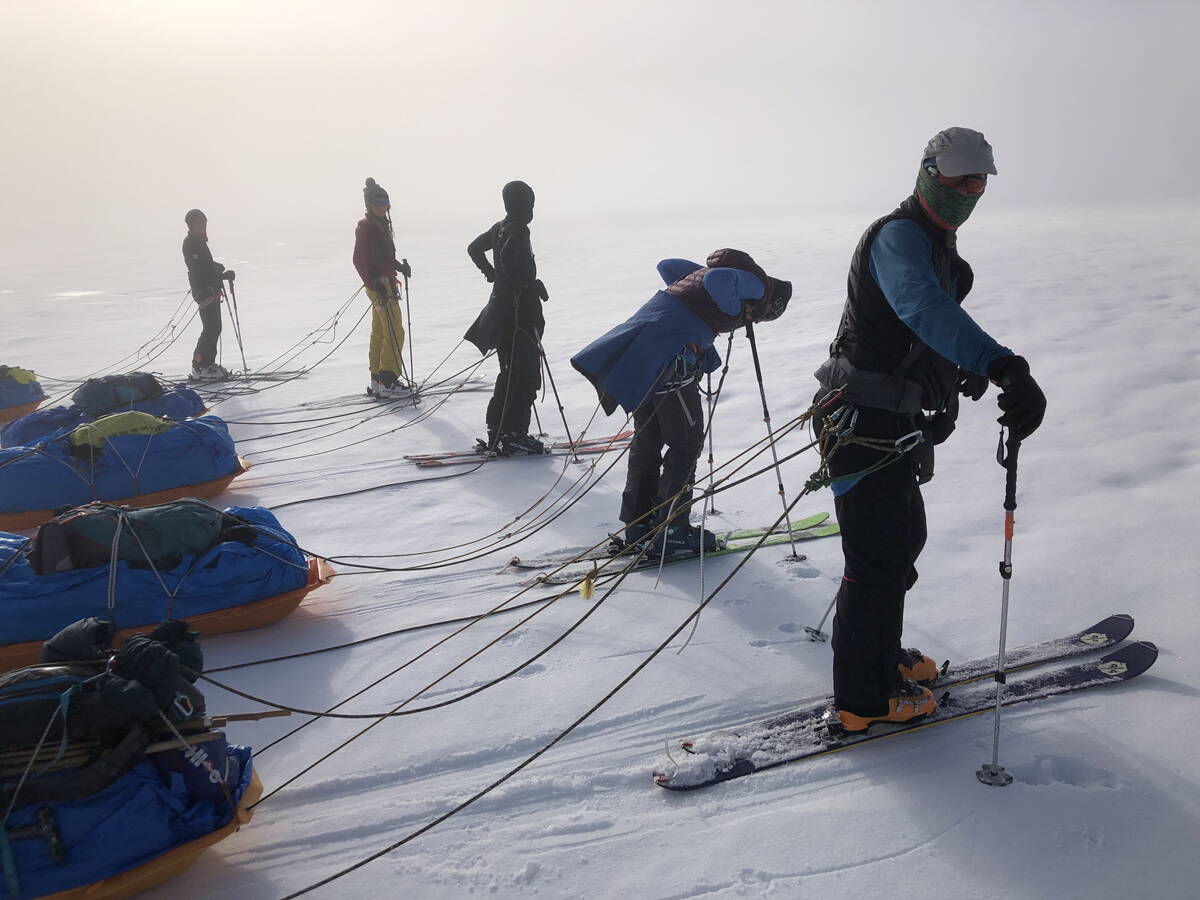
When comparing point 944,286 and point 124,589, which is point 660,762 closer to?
point 944,286

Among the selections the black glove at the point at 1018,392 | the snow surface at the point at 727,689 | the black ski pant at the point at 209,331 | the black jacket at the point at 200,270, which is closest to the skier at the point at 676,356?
the snow surface at the point at 727,689

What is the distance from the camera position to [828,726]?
Answer: 2701mm

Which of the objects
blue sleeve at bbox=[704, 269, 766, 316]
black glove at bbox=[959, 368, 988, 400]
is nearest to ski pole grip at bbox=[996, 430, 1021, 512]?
black glove at bbox=[959, 368, 988, 400]

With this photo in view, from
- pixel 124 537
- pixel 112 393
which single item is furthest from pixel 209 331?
pixel 124 537

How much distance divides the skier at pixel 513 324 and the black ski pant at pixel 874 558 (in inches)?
141

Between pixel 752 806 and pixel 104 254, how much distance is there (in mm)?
38134

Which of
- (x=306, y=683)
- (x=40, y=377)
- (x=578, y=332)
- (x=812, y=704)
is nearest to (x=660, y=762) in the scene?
(x=812, y=704)

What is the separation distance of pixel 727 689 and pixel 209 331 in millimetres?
7919

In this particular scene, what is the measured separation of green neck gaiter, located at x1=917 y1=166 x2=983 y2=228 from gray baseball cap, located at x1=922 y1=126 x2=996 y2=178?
45 mm

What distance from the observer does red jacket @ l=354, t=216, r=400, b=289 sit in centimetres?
764

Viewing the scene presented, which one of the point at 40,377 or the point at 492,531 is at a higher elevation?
the point at 40,377

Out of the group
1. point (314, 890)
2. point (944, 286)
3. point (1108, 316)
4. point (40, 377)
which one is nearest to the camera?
point (314, 890)

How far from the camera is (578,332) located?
10.7 m

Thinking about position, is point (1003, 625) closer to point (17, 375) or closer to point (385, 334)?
point (385, 334)
